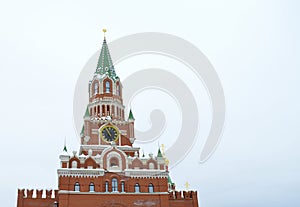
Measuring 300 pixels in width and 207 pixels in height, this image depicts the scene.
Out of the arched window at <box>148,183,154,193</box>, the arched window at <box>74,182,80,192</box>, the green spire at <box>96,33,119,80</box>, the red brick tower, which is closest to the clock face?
the red brick tower

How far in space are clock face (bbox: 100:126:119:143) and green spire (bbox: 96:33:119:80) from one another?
24.7 feet

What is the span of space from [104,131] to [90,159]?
492 cm

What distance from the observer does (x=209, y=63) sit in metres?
37.3

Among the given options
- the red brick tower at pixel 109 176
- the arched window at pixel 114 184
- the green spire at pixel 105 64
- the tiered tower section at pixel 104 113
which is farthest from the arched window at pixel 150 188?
the green spire at pixel 105 64

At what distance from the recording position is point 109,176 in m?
38.6

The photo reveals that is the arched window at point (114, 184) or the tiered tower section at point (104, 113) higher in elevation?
the tiered tower section at point (104, 113)

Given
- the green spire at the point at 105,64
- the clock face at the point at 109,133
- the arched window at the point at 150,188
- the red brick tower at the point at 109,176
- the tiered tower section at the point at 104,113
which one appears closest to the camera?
the red brick tower at the point at 109,176

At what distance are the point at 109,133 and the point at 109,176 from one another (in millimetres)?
6202

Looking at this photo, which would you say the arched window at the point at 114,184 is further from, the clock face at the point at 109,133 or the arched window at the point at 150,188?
the clock face at the point at 109,133

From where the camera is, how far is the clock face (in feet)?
141

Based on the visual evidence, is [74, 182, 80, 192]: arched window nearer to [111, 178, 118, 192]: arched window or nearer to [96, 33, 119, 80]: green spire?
[111, 178, 118, 192]: arched window

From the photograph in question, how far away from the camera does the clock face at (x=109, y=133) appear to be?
42.9 m

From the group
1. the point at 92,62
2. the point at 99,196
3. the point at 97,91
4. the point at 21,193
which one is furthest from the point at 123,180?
the point at 92,62

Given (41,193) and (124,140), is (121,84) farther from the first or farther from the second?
(41,193)
